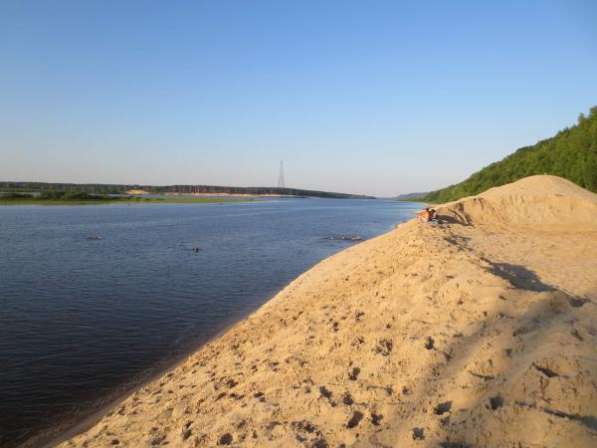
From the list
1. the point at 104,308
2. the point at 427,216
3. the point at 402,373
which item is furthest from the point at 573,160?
the point at 104,308

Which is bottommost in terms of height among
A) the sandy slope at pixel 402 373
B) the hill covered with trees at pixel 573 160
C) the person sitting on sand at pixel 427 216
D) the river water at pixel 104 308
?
the river water at pixel 104 308

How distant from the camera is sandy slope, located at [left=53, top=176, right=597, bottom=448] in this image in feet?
16.4

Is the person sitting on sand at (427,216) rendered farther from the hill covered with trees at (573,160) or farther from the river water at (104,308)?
the hill covered with trees at (573,160)

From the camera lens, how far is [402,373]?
6527 mm

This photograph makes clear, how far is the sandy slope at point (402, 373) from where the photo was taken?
5.00 metres

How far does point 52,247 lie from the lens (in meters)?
31.8

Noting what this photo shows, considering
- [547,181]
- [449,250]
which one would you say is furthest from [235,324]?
[547,181]

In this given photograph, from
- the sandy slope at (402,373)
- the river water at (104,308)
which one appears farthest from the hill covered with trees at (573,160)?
the sandy slope at (402,373)

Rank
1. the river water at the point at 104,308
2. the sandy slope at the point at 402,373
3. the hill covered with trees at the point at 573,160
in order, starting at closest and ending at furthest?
the sandy slope at the point at 402,373 < the river water at the point at 104,308 < the hill covered with trees at the point at 573,160

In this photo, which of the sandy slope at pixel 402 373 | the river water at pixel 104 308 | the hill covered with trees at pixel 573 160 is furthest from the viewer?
the hill covered with trees at pixel 573 160

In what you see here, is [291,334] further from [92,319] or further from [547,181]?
[547,181]

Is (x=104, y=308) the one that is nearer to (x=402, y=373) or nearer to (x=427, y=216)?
(x=402, y=373)

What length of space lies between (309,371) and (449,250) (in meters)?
8.17

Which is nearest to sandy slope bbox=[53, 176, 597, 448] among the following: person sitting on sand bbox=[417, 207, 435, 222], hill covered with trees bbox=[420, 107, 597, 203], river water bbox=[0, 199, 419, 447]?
river water bbox=[0, 199, 419, 447]
